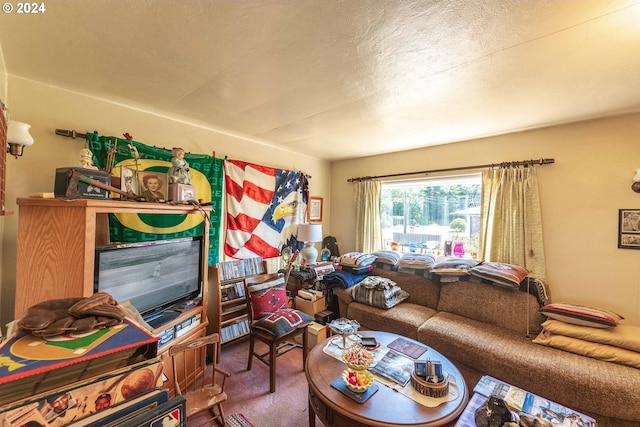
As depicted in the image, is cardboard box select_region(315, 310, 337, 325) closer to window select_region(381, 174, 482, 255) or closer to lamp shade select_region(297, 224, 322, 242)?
lamp shade select_region(297, 224, 322, 242)

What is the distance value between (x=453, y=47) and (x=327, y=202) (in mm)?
3192

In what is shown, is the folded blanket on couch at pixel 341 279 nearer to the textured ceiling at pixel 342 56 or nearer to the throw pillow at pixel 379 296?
the throw pillow at pixel 379 296

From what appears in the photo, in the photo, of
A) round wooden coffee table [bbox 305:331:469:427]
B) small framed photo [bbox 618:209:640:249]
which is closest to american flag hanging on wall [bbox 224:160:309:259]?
round wooden coffee table [bbox 305:331:469:427]

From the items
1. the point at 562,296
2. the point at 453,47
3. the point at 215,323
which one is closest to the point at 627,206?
the point at 562,296

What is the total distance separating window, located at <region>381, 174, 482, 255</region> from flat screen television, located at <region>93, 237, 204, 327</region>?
2690 mm

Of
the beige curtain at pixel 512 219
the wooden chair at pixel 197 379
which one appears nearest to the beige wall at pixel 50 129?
the wooden chair at pixel 197 379

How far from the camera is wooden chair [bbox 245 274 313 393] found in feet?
7.06

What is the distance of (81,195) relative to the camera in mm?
1343

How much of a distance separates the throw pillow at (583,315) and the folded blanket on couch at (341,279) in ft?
5.92

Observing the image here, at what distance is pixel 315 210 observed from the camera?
4148 millimetres

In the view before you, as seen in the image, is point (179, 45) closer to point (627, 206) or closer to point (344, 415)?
point (344, 415)

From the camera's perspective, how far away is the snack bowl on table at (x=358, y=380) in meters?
1.42

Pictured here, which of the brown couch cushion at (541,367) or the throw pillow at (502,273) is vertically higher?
the throw pillow at (502,273)

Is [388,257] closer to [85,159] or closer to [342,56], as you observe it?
[342,56]
